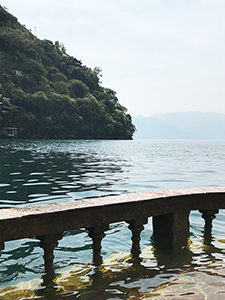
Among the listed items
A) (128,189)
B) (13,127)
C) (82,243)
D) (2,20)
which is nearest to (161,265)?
(82,243)

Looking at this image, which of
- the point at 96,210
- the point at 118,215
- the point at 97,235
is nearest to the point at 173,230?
the point at 118,215

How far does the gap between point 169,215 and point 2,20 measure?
14007 cm

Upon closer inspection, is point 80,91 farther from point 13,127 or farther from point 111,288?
point 111,288

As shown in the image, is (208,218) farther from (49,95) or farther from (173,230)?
(49,95)

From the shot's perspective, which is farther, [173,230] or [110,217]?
[173,230]

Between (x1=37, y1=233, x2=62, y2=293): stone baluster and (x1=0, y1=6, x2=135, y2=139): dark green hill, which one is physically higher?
(x1=0, y1=6, x2=135, y2=139): dark green hill

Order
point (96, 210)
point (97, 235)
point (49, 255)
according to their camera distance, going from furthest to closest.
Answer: point (97, 235) → point (96, 210) → point (49, 255)

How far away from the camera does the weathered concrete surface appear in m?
2.72

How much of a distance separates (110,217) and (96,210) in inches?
7.7

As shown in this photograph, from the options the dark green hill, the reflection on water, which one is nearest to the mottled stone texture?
the reflection on water

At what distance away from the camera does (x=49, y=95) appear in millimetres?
104375

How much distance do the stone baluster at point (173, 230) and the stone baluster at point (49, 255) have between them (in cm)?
143

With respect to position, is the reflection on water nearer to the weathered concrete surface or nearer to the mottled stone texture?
the mottled stone texture

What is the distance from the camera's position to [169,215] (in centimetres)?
365
